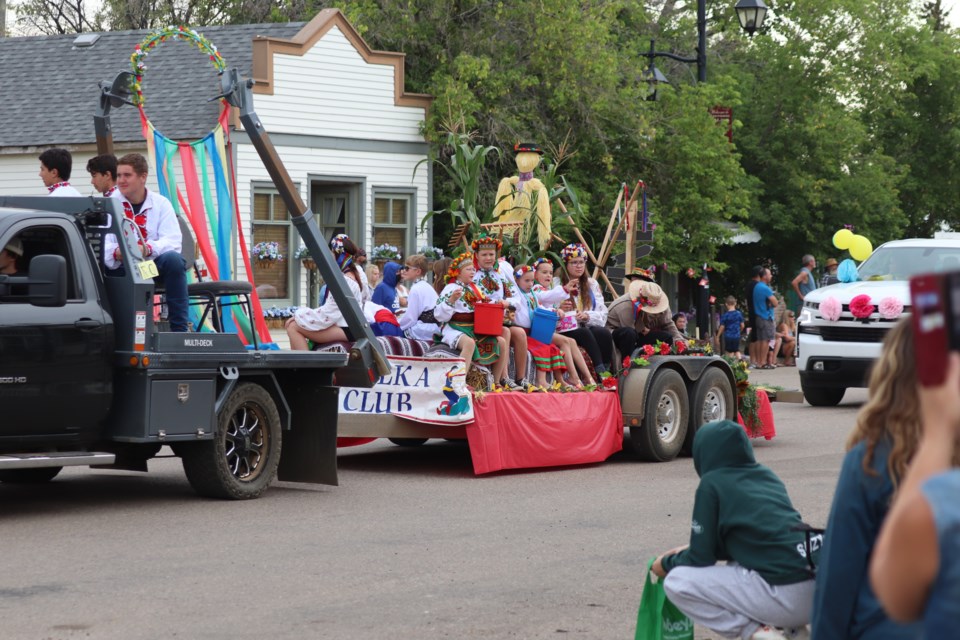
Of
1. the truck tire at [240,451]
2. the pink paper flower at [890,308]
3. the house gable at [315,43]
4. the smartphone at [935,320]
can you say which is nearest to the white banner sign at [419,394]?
the truck tire at [240,451]

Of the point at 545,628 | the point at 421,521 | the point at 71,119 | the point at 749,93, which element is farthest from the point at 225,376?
the point at 749,93

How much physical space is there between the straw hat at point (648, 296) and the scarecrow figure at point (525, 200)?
298 cm

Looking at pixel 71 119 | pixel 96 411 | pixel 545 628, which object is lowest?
pixel 545 628

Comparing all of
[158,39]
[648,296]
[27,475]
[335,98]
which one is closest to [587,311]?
[648,296]

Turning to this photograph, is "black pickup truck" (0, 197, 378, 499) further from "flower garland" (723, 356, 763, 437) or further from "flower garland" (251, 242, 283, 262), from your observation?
"flower garland" (251, 242, 283, 262)

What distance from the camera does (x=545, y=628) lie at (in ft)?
22.8

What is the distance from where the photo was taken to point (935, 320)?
7.66 feet

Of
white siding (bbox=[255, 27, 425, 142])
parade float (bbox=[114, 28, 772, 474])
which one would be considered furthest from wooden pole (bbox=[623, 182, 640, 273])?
white siding (bbox=[255, 27, 425, 142])

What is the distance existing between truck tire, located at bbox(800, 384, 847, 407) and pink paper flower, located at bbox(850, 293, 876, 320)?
4.81 ft

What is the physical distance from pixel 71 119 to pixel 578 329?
14.9 m

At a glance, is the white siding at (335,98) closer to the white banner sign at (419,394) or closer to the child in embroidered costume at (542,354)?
the child in embroidered costume at (542,354)

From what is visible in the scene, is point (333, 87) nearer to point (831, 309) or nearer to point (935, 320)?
point (831, 309)

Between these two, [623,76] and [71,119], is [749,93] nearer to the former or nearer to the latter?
[623,76]

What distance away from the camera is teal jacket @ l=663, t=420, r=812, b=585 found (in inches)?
214
